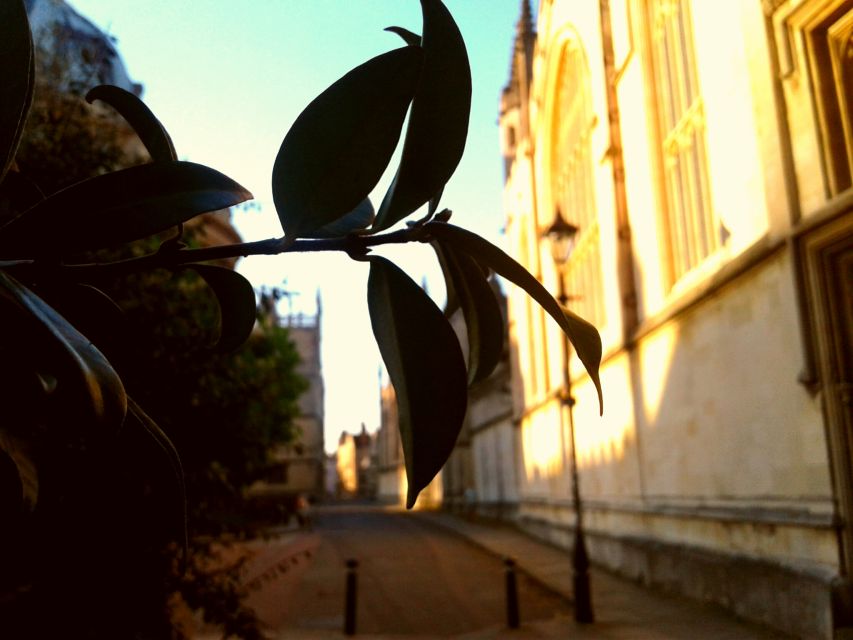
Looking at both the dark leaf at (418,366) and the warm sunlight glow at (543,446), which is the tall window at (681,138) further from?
the dark leaf at (418,366)

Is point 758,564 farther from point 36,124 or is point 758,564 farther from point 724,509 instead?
point 36,124

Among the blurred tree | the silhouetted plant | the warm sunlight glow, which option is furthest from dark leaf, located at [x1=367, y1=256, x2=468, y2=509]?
the warm sunlight glow

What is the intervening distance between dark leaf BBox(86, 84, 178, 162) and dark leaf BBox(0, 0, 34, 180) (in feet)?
0.44

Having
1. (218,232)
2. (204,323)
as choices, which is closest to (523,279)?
(204,323)

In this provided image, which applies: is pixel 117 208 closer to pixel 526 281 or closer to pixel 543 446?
pixel 526 281

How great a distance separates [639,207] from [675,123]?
4.78 feet

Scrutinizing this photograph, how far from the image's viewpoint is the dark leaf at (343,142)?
0.52m

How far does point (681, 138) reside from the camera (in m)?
11.8

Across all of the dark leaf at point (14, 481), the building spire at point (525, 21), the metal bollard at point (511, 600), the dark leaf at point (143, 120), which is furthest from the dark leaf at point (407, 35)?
the building spire at point (525, 21)

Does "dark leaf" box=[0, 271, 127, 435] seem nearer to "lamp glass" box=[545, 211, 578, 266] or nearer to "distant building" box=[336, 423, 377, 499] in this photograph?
"lamp glass" box=[545, 211, 578, 266]

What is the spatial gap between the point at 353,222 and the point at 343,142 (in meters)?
0.11

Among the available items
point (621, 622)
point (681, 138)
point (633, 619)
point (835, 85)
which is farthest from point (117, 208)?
point (681, 138)

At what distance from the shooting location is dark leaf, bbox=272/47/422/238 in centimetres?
52

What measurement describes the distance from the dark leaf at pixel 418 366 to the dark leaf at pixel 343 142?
0.06 meters
